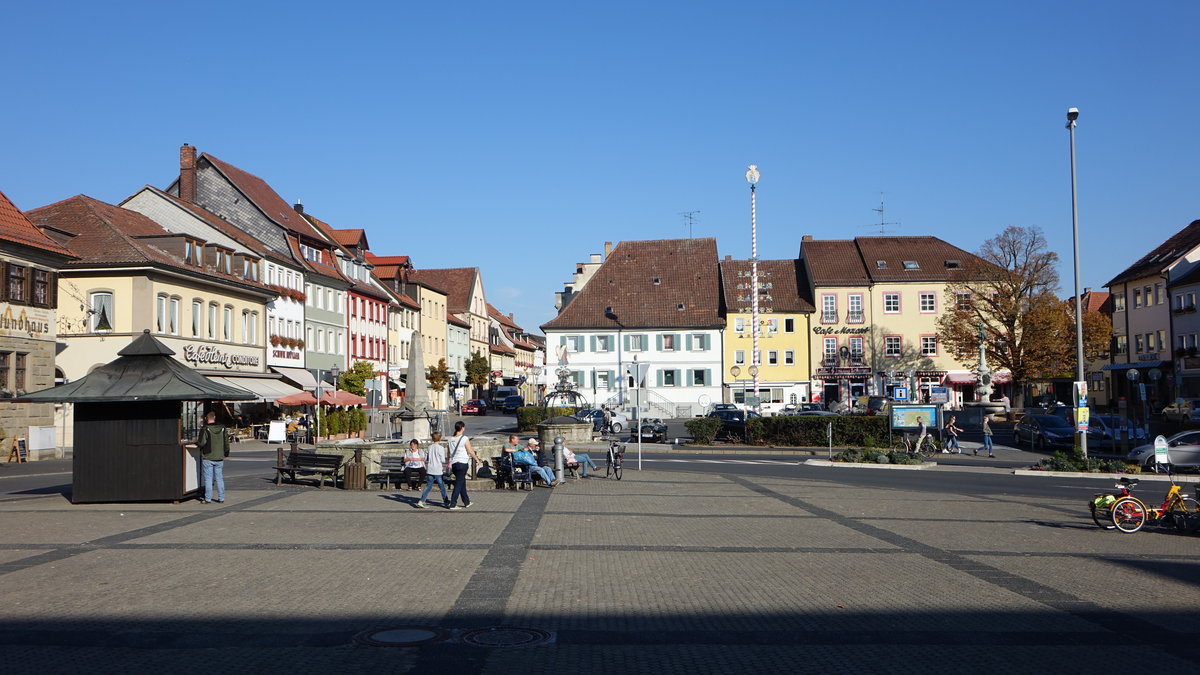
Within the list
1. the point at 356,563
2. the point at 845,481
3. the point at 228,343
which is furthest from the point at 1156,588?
the point at 228,343

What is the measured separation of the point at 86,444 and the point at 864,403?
55037mm

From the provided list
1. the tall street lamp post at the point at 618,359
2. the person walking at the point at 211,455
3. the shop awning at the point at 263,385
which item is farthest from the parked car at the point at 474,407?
the person walking at the point at 211,455

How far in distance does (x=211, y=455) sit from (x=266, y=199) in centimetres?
4588

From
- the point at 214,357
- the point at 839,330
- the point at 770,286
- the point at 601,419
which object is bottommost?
the point at 601,419

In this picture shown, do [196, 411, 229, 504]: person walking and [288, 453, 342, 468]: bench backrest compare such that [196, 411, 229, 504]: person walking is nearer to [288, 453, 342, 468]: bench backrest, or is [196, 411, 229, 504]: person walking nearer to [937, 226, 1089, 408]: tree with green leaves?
[288, 453, 342, 468]: bench backrest

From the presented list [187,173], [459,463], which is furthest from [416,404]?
[187,173]

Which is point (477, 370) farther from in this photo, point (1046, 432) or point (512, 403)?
point (1046, 432)

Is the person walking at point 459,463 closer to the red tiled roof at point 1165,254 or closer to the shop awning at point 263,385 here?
the shop awning at point 263,385

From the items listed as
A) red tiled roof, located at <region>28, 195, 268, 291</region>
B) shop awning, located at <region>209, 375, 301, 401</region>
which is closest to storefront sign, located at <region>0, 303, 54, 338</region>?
red tiled roof, located at <region>28, 195, 268, 291</region>

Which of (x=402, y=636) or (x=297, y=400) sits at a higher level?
(x=297, y=400)

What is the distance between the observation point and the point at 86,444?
19.2m

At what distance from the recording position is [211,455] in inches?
760

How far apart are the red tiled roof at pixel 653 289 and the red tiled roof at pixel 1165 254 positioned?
92.5ft

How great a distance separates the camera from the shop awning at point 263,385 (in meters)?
48.7
